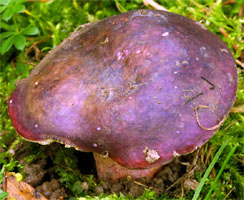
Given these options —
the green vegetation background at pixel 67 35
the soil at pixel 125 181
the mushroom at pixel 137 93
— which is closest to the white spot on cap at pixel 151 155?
the mushroom at pixel 137 93

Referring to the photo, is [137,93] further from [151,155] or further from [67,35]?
[67,35]

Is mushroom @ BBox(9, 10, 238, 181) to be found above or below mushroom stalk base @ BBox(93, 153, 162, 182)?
above

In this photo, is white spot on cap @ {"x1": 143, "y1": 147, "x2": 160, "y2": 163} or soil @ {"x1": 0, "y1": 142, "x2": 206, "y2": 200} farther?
soil @ {"x1": 0, "y1": 142, "x2": 206, "y2": 200}

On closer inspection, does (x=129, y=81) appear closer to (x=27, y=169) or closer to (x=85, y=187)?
(x=85, y=187)

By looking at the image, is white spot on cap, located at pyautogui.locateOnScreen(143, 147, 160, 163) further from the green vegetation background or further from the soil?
the soil

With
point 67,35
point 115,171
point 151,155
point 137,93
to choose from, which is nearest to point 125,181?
point 115,171

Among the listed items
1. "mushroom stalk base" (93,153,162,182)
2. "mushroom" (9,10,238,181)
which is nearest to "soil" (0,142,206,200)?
"mushroom stalk base" (93,153,162,182)

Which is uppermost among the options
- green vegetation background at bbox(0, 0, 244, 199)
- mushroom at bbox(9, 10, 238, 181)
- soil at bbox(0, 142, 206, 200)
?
mushroom at bbox(9, 10, 238, 181)
